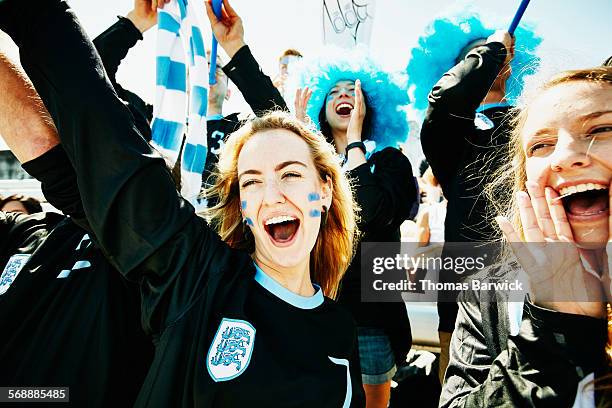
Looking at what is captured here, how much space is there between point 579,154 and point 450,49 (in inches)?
74.4

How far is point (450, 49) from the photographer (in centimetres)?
281

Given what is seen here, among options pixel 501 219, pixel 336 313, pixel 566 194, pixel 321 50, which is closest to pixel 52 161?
pixel 336 313

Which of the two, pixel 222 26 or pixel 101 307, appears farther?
pixel 222 26

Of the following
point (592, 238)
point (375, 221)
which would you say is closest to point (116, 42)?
point (375, 221)

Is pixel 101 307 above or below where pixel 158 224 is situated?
below

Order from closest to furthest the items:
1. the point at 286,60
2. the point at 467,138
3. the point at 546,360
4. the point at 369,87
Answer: the point at 546,360 → the point at 467,138 → the point at 369,87 → the point at 286,60

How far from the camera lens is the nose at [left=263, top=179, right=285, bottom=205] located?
1.50 meters

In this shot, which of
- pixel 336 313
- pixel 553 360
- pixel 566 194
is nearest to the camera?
pixel 553 360

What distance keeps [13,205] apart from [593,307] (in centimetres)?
341

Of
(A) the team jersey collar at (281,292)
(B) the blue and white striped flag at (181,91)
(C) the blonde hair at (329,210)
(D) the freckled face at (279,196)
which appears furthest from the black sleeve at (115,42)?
(A) the team jersey collar at (281,292)

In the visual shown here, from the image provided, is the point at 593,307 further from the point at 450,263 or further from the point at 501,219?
the point at 450,263

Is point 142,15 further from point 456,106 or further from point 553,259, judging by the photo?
point 553,259

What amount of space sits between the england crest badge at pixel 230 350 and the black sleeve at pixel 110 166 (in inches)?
5.0

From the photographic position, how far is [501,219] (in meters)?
1.18
